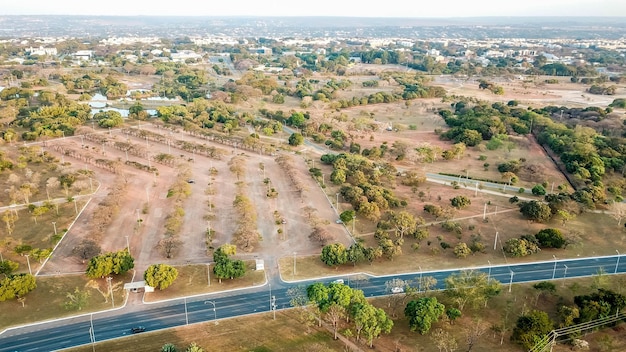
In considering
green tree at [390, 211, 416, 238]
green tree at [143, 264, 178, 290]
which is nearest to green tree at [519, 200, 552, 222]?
green tree at [390, 211, 416, 238]

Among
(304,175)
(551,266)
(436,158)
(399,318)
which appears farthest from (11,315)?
(436,158)

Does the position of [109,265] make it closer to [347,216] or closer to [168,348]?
[168,348]

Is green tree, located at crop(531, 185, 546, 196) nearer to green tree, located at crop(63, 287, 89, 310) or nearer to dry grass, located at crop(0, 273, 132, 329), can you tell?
→ dry grass, located at crop(0, 273, 132, 329)

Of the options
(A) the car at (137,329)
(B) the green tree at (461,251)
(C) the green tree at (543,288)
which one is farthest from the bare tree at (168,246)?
(C) the green tree at (543,288)

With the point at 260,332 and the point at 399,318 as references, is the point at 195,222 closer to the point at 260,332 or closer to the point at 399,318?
the point at 260,332

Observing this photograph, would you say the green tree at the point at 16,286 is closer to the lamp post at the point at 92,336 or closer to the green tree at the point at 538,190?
the lamp post at the point at 92,336
